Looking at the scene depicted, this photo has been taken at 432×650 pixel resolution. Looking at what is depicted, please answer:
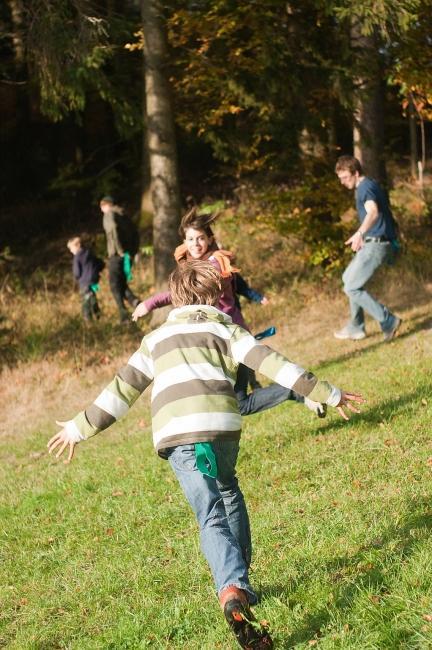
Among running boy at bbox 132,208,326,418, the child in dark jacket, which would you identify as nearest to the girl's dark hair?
running boy at bbox 132,208,326,418

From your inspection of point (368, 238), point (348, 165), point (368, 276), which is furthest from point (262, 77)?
point (368, 276)

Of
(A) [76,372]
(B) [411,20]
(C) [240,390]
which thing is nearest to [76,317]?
(A) [76,372]

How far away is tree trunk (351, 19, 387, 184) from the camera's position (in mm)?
13000

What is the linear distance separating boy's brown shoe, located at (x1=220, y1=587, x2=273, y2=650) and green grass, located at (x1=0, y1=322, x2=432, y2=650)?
8.6 inches

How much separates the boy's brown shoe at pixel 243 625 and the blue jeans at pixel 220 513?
3.5 inches

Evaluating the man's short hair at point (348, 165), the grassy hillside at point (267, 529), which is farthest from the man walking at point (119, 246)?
the man's short hair at point (348, 165)

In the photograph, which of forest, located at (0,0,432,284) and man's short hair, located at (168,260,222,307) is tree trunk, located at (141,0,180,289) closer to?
forest, located at (0,0,432,284)

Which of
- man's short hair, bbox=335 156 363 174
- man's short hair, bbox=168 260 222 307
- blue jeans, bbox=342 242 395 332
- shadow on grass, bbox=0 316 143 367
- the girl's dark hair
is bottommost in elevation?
shadow on grass, bbox=0 316 143 367

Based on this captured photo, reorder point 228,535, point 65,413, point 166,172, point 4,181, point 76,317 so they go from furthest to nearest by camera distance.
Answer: point 4,181
point 76,317
point 166,172
point 65,413
point 228,535

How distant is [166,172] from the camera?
44.7 feet

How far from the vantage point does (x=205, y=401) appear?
404 cm

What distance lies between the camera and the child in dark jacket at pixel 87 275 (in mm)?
15042

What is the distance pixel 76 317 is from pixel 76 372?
3.22m

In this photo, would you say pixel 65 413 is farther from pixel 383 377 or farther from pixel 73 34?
pixel 73 34
